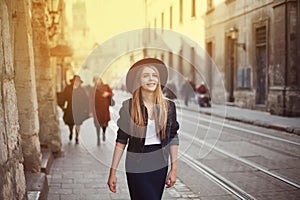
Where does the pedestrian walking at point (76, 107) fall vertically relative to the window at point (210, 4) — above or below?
below

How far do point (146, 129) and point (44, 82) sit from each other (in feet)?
18.5

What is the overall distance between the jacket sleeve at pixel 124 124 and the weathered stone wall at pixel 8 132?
877 mm

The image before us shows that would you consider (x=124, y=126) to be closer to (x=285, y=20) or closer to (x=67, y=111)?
(x=67, y=111)

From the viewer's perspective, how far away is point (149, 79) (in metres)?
3.54

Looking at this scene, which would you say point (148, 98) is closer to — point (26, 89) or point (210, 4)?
point (26, 89)

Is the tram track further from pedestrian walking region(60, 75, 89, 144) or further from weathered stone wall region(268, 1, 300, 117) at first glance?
weathered stone wall region(268, 1, 300, 117)

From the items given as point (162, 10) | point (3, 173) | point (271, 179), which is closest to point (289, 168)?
point (271, 179)

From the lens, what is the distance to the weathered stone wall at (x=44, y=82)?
8.53 m

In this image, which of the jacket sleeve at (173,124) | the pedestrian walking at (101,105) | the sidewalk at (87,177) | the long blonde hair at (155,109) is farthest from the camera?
the pedestrian walking at (101,105)

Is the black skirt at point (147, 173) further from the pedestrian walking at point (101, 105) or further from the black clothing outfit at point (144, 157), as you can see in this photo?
the pedestrian walking at point (101, 105)

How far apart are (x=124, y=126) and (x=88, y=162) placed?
16.6ft

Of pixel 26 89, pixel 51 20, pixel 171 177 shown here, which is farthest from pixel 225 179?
pixel 51 20

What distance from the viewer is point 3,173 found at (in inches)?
139

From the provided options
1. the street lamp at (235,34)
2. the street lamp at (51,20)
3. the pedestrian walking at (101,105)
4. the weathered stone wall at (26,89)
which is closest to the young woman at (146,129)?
the weathered stone wall at (26,89)
